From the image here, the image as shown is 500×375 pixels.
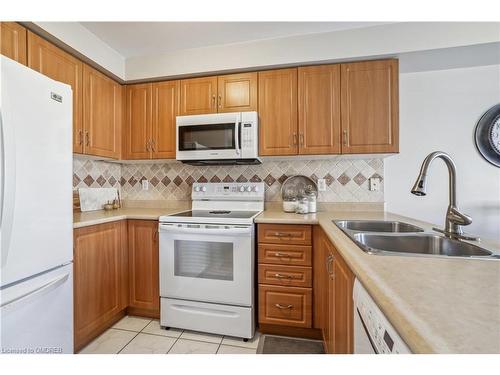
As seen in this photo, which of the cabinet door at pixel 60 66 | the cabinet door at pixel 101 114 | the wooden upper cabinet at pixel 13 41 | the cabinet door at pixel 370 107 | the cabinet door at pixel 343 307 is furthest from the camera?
the cabinet door at pixel 101 114

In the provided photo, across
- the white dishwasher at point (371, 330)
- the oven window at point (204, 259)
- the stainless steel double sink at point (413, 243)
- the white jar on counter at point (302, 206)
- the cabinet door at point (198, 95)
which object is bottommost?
the oven window at point (204, 259)

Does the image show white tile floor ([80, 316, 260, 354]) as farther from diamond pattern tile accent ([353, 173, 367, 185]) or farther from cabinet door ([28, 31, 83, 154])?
diamond pattern tile accent ([353, 173, 367, 185])

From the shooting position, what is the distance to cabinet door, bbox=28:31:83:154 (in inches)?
61.6

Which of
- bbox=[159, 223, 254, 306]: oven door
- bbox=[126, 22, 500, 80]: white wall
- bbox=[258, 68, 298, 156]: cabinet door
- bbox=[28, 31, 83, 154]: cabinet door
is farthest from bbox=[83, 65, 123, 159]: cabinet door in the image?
bbox=[258, 68, 298, 156]: cabinet door

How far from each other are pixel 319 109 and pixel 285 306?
5.26ft

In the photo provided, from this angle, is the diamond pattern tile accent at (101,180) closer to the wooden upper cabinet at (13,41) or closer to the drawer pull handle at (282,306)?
the wooden upper cabinet at (13,41)

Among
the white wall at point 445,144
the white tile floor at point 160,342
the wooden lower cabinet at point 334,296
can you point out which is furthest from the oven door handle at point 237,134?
the white tile floor at point 160,342

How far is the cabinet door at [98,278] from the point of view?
160cm

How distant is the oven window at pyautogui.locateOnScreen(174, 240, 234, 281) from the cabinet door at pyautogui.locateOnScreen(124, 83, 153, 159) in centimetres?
104

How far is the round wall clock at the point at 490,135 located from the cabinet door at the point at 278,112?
5.24ft

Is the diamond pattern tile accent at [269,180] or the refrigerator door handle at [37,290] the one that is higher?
the diamond pattern tile accent at [269,180]

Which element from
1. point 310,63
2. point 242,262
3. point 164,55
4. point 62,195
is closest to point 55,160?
point 62,195
